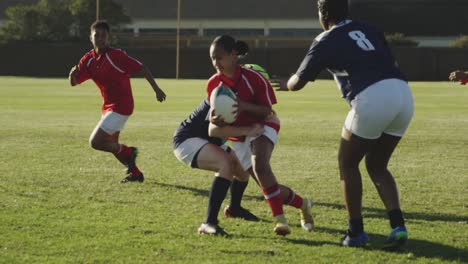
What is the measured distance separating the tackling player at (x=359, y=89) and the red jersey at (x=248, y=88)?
19.0 inches

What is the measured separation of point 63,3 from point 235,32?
692 inches

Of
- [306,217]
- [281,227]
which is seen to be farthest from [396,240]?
[306,217]

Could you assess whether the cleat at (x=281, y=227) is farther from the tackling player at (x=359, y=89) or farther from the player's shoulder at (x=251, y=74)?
the player's shoulder at (x=251, y=74)

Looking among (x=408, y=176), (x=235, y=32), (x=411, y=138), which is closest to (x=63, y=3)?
(x=235, y=32)

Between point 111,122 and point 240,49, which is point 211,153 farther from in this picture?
point 111,122

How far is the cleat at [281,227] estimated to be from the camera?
6.50 metres

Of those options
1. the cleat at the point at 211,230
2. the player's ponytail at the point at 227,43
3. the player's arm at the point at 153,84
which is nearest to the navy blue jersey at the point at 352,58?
the player's ponytail at the point at 227,43

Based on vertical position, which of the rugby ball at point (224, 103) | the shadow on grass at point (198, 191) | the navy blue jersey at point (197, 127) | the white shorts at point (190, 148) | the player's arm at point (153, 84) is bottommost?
the shadow on grass at point (198, 191)

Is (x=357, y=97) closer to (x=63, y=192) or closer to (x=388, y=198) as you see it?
(x=388, y=198)

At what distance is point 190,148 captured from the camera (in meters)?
6.88

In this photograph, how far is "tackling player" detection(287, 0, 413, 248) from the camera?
5.95 meters

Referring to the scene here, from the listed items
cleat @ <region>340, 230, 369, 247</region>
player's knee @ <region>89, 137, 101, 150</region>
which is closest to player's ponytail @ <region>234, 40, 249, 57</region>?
cleat @ <region>340, 230, 369, 247</region>

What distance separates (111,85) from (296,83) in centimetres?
458

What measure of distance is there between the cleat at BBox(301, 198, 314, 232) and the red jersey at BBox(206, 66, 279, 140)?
84 centimetres
